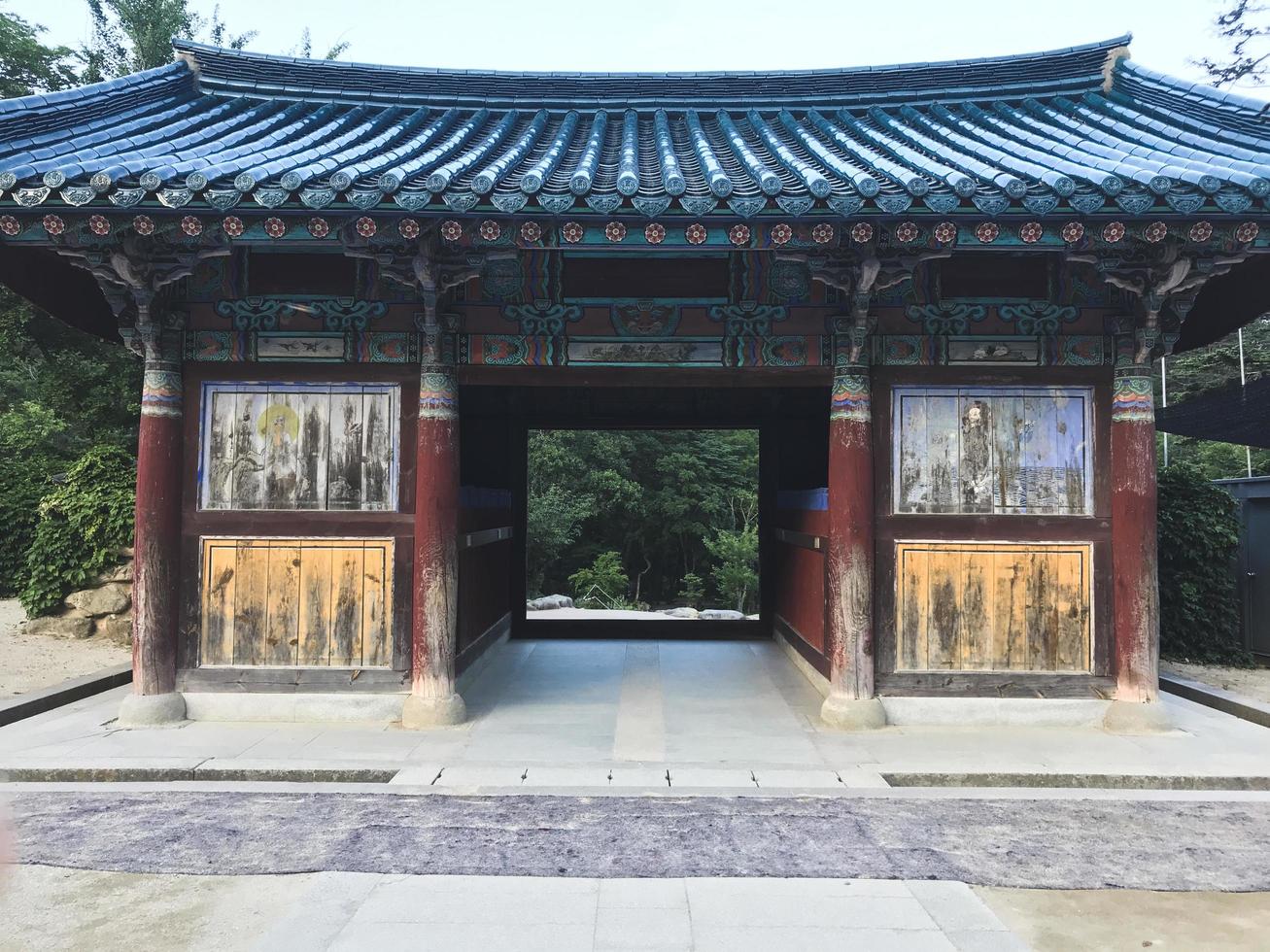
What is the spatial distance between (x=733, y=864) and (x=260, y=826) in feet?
8.69

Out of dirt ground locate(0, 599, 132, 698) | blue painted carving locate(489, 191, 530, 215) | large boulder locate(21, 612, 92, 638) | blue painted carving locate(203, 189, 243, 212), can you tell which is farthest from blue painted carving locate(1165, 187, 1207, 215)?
large boulder locate(21, 612, 92, 638)

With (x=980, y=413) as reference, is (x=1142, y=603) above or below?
below

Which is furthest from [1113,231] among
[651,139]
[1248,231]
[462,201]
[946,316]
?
[462,201]

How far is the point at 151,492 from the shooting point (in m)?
6.71

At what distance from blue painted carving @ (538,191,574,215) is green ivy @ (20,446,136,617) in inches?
301

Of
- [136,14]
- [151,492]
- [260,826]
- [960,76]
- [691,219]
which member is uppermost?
[136,14]

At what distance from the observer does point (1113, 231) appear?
5.69 m

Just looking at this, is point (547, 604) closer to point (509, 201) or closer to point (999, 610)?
point (999, 610)

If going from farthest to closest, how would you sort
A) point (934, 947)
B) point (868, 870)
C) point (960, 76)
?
point (960, 76) < point (868, 870) < point (934, 947)

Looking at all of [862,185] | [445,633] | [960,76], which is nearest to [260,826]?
[445,633]

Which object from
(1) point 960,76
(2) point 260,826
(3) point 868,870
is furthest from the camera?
(1) point 960,76

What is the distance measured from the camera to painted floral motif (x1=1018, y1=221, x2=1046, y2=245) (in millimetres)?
5727

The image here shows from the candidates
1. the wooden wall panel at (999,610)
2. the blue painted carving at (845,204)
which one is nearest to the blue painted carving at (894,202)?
the blue painted carving at (845,204)

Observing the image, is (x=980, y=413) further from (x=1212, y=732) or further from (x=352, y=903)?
(x=352, y=903)
